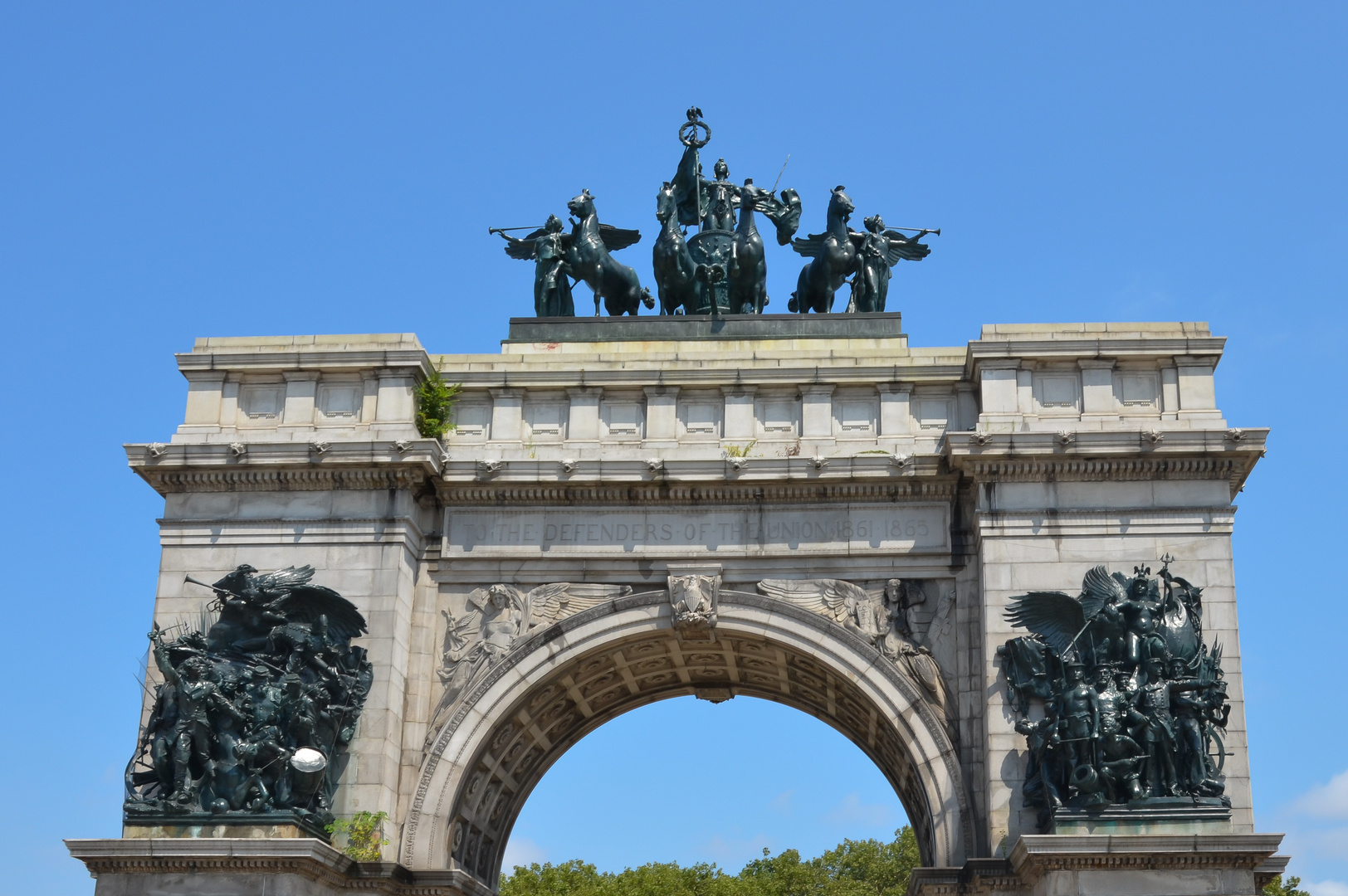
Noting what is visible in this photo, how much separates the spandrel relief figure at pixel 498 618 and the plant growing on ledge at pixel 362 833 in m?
2.52

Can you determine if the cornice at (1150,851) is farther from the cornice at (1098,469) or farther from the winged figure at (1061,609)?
the cornice at (1098,469)

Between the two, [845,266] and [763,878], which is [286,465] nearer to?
[845,266]

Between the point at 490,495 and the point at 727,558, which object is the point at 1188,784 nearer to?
the point at 727,558

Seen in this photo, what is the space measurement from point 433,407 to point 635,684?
6.24 meters

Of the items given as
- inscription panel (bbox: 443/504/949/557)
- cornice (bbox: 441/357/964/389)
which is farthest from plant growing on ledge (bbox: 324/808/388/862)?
cornice (bbox: 441/357/964/389)

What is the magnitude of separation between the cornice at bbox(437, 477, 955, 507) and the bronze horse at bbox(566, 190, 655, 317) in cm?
481

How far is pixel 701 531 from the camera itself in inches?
1115

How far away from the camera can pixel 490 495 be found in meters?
28.6

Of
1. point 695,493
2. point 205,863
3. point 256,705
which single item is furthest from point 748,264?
point 205,863

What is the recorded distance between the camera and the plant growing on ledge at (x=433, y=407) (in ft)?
94.7

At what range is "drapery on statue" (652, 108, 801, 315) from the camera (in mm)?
31766

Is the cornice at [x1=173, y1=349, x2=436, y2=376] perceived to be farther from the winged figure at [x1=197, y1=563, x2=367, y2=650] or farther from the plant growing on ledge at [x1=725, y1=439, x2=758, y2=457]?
the plant growing on ledge at [x1=725, y1=439, x2=758, y2=457]

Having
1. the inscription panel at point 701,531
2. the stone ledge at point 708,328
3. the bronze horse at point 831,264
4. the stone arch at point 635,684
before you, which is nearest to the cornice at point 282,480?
the inscription panel at point 701,531

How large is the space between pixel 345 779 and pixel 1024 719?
10.5 metres
